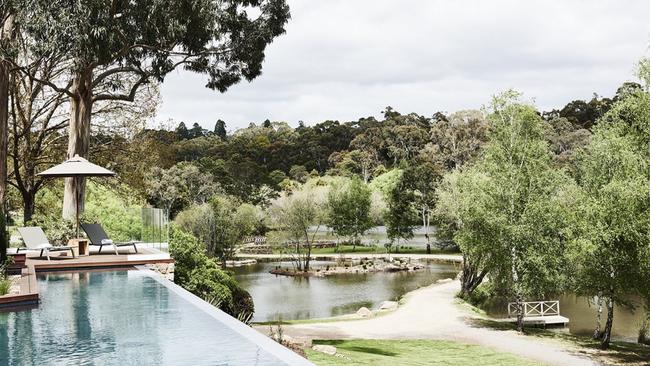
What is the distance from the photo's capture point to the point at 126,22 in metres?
17.7

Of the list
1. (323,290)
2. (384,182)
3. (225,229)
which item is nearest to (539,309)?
(323,290)

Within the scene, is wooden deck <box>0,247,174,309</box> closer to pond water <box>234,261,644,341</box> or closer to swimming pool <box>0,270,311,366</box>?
swimming pool <box>0,270,311,366</box>

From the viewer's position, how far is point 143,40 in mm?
18359

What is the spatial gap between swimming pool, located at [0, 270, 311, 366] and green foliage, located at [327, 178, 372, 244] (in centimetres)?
3898

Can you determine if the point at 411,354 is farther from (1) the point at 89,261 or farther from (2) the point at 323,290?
(2) the point at 323,290

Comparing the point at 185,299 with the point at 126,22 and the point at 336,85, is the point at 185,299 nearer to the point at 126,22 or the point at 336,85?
the point at 126,22

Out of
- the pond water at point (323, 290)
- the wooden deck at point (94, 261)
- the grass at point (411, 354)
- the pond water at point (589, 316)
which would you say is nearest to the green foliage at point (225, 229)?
the pond water at point (323, 290)

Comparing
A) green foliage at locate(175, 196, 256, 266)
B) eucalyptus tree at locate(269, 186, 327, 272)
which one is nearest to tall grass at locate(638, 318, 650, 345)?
eucalyptus tree at locate(269, 186, 327, 272)

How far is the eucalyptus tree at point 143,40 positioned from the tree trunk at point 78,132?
0.03 metres

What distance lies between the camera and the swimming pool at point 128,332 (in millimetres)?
6664

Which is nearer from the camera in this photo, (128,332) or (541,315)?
(128,332)

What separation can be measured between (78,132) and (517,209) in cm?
1417

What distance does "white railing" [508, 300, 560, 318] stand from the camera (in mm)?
23234

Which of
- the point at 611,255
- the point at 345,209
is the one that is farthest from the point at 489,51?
the point at 611,255
